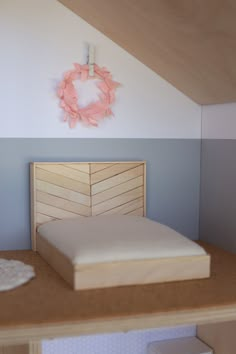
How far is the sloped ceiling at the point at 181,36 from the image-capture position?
1.30 m

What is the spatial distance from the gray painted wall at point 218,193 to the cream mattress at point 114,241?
356mm

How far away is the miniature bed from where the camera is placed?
1378 millimetres

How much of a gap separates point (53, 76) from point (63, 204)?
505 millimetres

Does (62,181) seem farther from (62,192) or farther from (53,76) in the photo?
(53,76)

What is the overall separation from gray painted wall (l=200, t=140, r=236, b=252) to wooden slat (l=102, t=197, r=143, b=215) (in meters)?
0.30

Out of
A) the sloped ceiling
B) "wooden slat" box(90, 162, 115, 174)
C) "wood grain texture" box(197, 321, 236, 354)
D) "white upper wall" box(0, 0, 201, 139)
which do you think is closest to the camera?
the sloped ceiling

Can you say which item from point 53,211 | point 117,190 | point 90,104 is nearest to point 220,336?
point 117,190

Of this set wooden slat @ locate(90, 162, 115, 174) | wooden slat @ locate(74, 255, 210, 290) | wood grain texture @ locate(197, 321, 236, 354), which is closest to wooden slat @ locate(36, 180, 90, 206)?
wooden slat @ locate(90, 162, 115, 174)

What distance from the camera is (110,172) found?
75.8 inches

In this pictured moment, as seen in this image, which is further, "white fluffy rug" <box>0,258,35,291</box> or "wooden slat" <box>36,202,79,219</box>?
"wooden slat" <box>36,202,79,219</box>

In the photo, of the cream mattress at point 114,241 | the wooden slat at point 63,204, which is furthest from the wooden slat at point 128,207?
the cream mattress at point 114,241

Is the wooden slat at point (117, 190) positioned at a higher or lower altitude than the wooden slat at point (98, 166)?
lower

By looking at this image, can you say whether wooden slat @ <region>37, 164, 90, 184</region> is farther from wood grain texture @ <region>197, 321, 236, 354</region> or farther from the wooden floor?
wood grain texture @ <region>197, 321, 236, 354</region>

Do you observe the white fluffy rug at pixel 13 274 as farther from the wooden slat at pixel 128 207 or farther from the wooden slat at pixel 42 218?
the wooden slat at pixel 128 207
